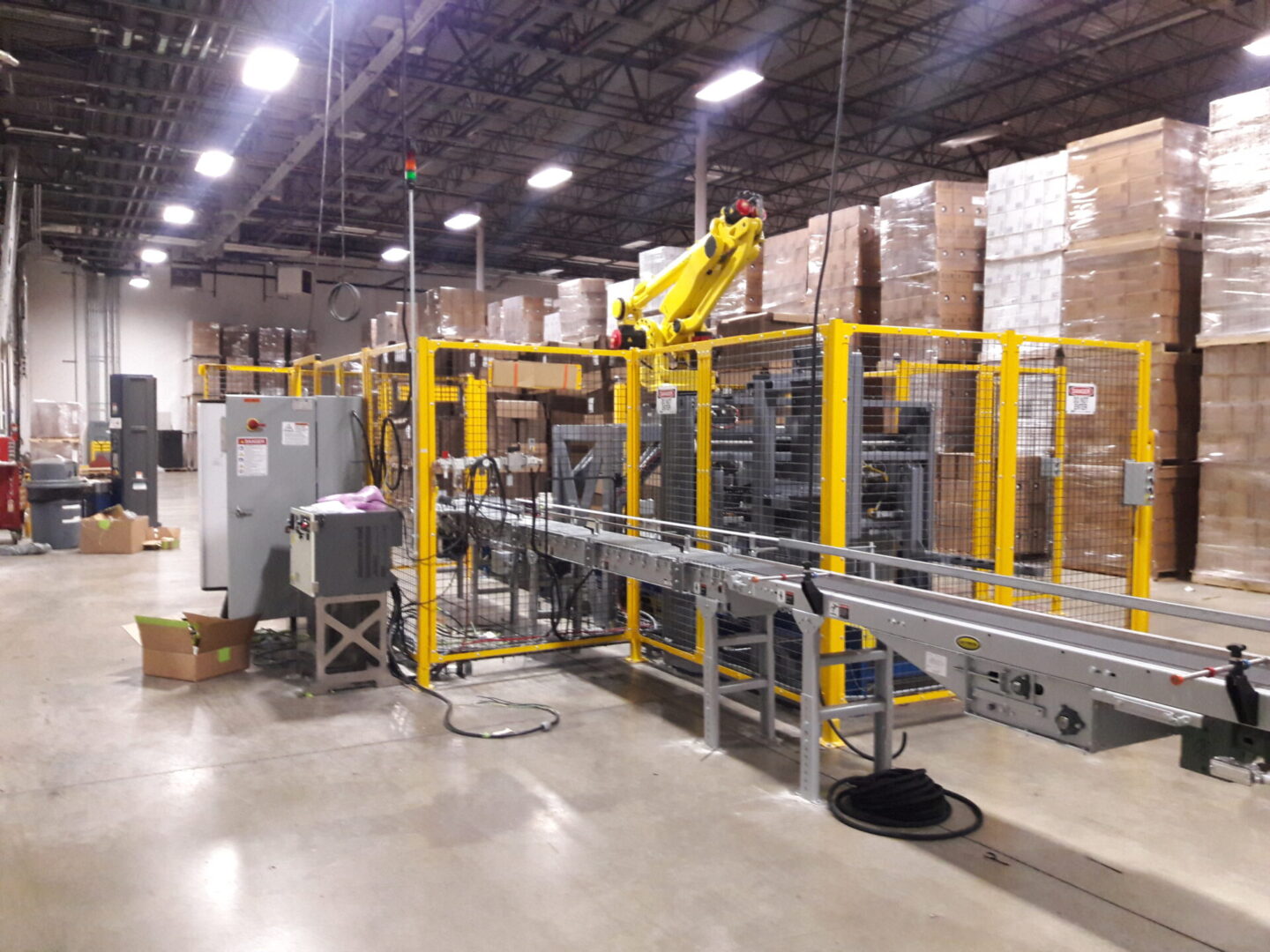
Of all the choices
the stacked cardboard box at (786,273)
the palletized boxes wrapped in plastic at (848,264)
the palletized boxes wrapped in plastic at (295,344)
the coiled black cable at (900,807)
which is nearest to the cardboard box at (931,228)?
the palletized boxes wrapped in plastic at (848,264)

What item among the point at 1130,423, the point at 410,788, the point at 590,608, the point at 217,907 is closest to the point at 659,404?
the point at 590,608

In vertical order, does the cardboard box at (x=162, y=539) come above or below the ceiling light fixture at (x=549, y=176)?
below

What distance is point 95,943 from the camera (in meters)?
2.38

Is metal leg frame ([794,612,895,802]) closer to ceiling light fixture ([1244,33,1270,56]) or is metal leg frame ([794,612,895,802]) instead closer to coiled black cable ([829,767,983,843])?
coiled black cable ([829,767,983,843])

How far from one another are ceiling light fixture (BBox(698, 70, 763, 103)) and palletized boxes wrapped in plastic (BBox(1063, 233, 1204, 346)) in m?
3.95

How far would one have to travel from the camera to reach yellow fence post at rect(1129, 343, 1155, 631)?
4.93m

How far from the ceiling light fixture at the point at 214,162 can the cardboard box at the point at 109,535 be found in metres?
5.37

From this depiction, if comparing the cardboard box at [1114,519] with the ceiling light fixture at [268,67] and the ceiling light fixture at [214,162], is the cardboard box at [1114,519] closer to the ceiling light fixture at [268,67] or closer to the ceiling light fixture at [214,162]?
the ceiling light fixture at [268,67]

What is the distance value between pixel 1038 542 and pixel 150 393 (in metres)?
9.49

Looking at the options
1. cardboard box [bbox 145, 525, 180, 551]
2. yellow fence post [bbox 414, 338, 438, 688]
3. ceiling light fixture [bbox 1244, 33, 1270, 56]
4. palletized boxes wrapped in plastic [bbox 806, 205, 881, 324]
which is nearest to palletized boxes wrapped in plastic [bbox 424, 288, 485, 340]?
cardboard box [bbox 145, 525, 180, 551]

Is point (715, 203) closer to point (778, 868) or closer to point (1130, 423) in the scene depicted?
point (1130, 423)

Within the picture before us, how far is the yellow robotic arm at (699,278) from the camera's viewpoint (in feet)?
16.2

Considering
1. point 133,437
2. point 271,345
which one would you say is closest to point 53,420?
point 133,437

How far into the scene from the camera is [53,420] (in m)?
14.8
